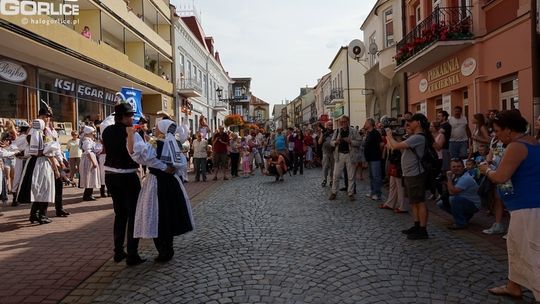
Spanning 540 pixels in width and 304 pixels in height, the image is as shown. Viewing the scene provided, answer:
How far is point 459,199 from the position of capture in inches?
270

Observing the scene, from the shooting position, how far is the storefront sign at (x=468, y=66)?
1302cm

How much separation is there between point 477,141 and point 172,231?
6300 mm

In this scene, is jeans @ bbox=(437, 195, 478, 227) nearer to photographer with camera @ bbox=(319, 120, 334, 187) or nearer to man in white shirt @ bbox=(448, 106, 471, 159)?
man in white shirt @ bbox=(448, 106, 471, 159)

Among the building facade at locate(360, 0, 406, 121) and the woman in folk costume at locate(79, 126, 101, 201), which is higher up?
the building facade at locate(360, 0, 406, 121)

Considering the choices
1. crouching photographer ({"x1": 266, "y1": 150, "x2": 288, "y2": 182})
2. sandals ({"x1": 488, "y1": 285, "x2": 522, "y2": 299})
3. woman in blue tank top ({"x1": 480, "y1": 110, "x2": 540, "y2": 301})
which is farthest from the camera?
crouching photographer ({"x1": 266, "y1": 150, "x2": 288, "y2": 182})

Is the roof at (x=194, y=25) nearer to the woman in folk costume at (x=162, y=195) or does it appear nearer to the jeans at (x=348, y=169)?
the jeans at (x=348, y=169)

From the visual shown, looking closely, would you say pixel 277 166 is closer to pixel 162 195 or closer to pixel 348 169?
pixel 348 169

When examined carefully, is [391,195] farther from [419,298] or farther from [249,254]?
[419,298]

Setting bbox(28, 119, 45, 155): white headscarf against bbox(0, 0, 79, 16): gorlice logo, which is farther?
bbox(0, 0, 79, 16): gorlice logo

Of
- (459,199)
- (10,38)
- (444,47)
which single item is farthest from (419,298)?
Answer: (10,38)

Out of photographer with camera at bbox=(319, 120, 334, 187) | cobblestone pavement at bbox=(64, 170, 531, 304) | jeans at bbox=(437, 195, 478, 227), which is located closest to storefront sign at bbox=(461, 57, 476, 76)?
photographer with camera at bbox=(319, 120, 334, 187)

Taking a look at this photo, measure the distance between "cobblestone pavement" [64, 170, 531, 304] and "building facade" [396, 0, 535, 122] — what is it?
5395mm

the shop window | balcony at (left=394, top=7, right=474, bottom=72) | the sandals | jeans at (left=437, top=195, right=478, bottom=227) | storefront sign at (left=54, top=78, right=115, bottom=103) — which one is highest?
balcony at (left=394, top=7, right=474, bottom=72)

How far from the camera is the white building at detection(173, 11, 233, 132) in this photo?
3120 centimetres
